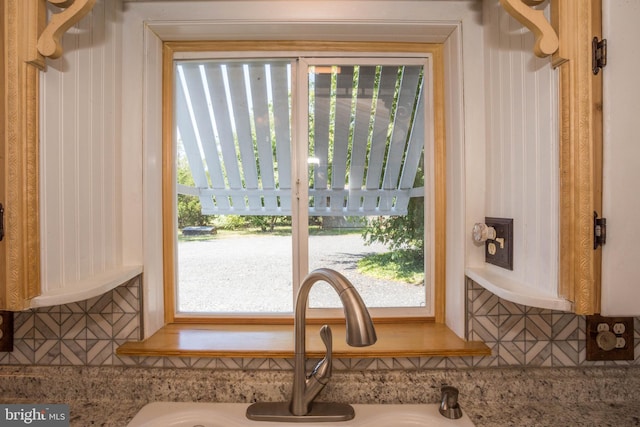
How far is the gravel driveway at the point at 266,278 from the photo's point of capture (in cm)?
129

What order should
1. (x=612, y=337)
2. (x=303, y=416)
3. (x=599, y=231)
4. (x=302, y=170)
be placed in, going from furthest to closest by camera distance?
(x=302, y=170) → (x=612, y=337) → (x=303, y=416) → (x=599, y=231)

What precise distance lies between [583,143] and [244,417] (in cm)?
111

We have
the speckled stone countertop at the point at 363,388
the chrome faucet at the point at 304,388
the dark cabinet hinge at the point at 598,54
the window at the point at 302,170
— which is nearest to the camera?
the dark cabinet hinge at the point at 598,54

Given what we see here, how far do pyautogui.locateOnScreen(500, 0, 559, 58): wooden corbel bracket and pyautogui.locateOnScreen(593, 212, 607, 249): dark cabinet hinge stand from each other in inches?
15.4

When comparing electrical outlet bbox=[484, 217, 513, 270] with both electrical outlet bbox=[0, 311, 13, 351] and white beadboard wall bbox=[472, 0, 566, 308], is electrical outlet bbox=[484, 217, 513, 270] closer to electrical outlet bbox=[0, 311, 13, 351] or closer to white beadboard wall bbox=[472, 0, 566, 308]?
white beadboard wall bbox=[472, 0, 566, 308]

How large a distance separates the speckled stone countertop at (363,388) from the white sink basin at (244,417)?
0.10ft

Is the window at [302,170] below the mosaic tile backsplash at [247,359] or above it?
above

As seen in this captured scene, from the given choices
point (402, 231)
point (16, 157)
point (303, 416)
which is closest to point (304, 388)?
point (303, 416)

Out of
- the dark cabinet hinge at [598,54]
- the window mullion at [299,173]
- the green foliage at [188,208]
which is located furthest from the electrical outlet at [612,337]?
the green foliage at [188,208]

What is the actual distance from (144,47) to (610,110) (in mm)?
1328

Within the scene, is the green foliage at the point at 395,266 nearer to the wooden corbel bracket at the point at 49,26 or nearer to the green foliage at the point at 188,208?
the green foliage at the point at 188,208

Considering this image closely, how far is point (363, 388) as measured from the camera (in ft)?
3.31

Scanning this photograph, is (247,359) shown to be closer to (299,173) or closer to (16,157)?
(299,173)

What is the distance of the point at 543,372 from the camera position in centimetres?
103
